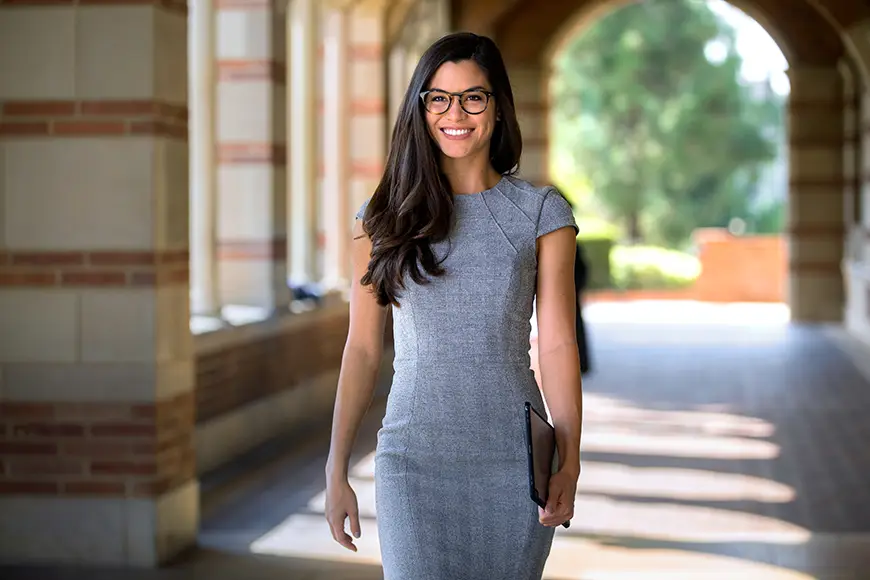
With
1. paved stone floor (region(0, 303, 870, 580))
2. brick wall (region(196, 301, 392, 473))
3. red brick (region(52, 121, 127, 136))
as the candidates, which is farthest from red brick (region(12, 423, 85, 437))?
brick wall (region(196, 301, 392, 473))

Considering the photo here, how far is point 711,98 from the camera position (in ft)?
115

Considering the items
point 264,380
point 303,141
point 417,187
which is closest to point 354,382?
point 417,187

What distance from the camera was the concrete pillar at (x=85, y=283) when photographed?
570 cm

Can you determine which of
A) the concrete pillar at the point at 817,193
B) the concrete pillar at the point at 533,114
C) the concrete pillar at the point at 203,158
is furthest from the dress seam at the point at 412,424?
the concrete pillar at the point at 533,114

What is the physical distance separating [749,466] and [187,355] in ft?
11.8

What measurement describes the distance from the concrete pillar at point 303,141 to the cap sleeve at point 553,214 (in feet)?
26.4

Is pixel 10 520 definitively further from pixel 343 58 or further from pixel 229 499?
pixel 343 58

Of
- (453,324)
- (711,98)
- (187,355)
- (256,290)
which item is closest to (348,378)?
(453,324)

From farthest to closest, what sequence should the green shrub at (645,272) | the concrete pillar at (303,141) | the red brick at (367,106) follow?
the green shrub at (645,272) → the red brick at (367,106) → the concrete pillar at (303,141)

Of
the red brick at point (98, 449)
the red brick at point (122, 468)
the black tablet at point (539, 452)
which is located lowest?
the red brick at point (122, 468)

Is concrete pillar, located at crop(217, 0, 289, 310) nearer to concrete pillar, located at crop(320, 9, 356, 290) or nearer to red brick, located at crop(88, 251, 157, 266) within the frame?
concrete pillar, located at crop(320, 9, 356, 290)

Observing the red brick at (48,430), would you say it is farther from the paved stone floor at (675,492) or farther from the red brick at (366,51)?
the red brick at (366,51)

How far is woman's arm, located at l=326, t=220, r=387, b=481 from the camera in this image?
267 cm

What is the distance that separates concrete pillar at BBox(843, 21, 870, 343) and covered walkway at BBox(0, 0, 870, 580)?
0.10 metres
